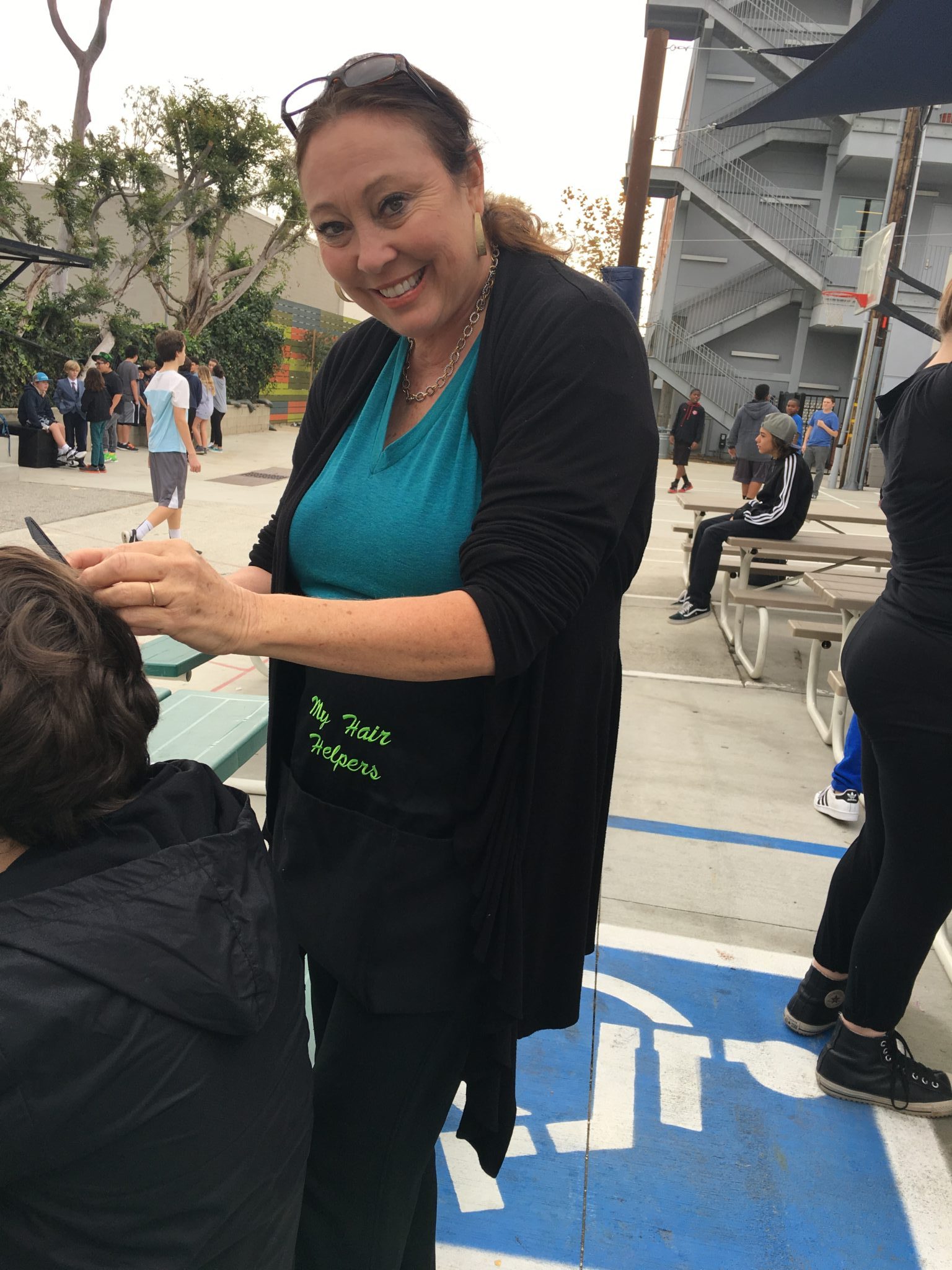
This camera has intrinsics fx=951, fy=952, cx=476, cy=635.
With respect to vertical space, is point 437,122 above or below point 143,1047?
above

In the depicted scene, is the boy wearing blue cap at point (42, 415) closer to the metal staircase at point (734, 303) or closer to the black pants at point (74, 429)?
the black pants at point (74, 429)

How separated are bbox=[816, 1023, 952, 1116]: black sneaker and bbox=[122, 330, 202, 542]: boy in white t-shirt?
8184mm

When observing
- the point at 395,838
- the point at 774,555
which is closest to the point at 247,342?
the point at 774,555

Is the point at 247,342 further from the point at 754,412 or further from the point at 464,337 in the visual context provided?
the point at 464,337

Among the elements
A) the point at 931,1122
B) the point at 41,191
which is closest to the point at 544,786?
the point at 931,1122

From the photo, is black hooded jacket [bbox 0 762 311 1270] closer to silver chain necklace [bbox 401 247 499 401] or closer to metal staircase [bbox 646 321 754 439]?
silver chain necklace [bbox 401 247 499 401]

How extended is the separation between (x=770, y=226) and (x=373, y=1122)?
95.5 feet

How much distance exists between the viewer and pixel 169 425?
9.61m

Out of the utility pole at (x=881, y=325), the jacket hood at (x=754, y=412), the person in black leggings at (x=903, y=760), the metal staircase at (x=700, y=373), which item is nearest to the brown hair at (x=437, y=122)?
the person in black leggings at (x=903, y=760)

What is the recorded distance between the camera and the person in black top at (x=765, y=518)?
7.14m

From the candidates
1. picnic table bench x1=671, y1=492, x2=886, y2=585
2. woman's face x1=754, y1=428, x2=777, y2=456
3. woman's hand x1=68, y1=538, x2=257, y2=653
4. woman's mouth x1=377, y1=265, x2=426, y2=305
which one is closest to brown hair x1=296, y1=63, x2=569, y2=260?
woman's mouth x1=377, y1=265, x2=426, y2=305

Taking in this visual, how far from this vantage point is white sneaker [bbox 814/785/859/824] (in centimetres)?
412

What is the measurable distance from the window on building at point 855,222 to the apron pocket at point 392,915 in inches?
1160

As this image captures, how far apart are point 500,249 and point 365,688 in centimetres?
70
